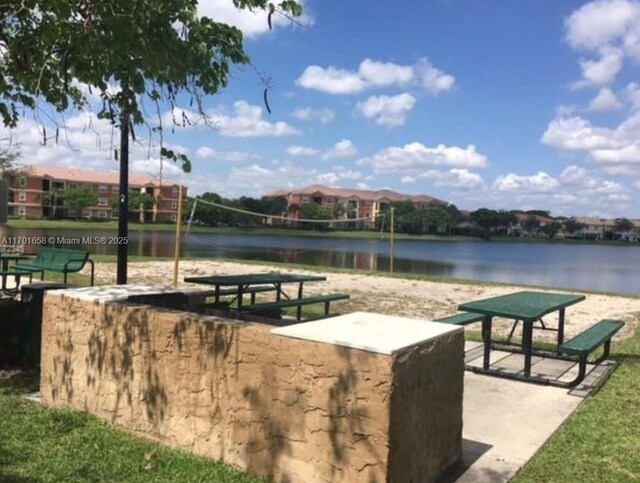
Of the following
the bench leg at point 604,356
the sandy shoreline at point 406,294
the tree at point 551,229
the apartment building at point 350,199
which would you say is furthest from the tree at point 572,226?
the bench leg at point 604,356

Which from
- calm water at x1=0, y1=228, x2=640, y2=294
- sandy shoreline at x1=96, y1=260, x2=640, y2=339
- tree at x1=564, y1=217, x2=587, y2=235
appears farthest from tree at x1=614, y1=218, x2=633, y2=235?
sandy shoreline at x1=96, y1=260, x2=640, y2=339

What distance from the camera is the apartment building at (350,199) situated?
127250 millimetres

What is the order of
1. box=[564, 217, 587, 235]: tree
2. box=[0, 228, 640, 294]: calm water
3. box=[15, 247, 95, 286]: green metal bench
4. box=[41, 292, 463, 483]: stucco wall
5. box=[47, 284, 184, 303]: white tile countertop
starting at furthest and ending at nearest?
1. box=[564, 217, 587, 235]: tree
2. box=[0, 228, 640, 294]: calm water
3. box=[15, 247, 95, 286]: green metal bench
4. box=[47, 284, 184, 303]: white tile countertop
5. box=[41, 292, 463, 483]: stucco wall

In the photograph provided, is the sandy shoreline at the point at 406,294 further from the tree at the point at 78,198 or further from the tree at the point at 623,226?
the tree at the point at 623,226

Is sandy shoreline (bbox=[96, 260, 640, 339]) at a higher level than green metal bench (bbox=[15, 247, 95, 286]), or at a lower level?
lower

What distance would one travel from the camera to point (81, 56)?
456 cm

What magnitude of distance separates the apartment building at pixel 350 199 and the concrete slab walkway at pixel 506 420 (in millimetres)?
115668

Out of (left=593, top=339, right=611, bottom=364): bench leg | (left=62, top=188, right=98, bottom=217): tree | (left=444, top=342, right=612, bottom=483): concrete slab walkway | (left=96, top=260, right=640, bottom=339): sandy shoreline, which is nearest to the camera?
(left=444, top=342, right=612, bottom=483): concrete slab walkway

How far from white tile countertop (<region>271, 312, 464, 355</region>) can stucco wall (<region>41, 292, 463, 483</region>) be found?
0.05m

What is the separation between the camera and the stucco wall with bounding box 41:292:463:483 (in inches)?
118

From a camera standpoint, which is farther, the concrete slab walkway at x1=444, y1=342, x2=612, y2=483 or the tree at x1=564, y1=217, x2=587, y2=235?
the tree at x1=564, y1=217, x2=587, y2=235

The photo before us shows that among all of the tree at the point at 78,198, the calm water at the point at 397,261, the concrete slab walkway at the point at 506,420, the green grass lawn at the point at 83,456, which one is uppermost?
the tree at the point at 78,198

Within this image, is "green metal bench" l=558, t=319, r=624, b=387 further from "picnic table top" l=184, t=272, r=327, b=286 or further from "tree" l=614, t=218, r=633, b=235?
"tree" l=614, t=218, r=633, b=235

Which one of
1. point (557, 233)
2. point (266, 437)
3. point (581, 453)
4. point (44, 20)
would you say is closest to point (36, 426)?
point (266, 437)
